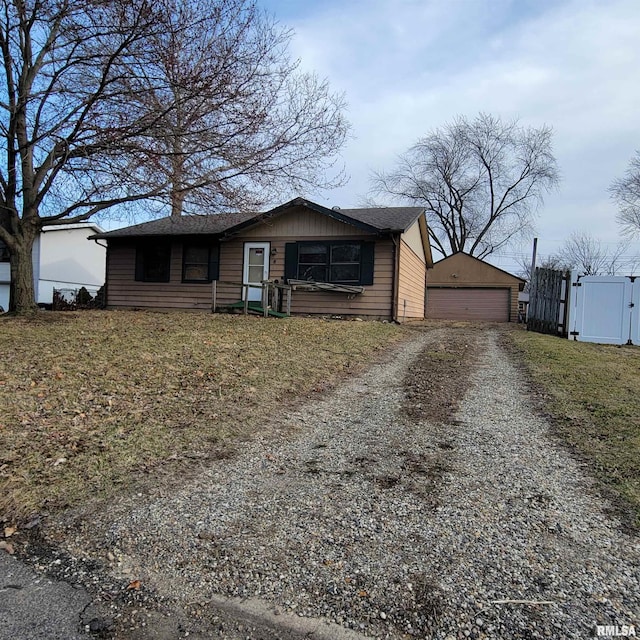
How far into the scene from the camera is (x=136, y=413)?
4.33 m

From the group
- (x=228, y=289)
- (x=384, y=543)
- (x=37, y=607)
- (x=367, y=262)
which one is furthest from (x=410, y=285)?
(x=37, y=607)

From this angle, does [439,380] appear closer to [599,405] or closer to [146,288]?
[599,405]

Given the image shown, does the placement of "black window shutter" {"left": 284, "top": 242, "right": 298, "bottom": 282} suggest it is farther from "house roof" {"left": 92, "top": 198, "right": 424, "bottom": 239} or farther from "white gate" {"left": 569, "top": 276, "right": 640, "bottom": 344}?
"white gate" {"left": 569, "top": 276, "right": 640, "bottom": 344}

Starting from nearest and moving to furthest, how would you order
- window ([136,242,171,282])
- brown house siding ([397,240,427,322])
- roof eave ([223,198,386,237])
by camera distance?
roof eave ([223,198,386,237]), brown house siding ([397,240,427,322]), window ([136,242,171,282])

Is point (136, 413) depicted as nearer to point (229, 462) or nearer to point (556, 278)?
point (229, 462)

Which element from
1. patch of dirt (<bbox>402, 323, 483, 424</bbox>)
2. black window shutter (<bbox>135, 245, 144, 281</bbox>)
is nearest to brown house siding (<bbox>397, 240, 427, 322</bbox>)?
patch of dirt (<bbox>402, 323, 483, 424</bbox>)

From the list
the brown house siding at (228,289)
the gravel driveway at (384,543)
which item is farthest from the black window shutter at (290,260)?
the gravel driveway at (384,543)

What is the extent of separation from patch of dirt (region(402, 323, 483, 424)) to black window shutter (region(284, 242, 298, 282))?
5.15 meters

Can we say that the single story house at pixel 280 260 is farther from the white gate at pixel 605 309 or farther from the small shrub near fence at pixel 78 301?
the white gate at pixel 605 309

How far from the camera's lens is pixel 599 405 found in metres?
4.94

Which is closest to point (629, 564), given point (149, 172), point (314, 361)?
point (314, 361)

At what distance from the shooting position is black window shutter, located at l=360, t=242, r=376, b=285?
12.7 meters

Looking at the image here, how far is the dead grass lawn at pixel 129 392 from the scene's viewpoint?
3160mm

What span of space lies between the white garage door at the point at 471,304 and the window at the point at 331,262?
12.6 m
